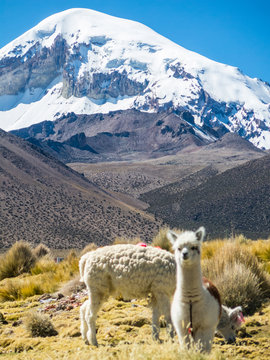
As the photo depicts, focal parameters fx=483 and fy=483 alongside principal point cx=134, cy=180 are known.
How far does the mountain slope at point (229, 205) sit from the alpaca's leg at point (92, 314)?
64.1 metres

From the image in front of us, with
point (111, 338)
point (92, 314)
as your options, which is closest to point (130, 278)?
point (92, 314)

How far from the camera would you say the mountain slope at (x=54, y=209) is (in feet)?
216

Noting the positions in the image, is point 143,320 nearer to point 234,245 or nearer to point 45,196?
point 234,245

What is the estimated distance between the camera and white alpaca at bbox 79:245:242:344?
23.9 feet

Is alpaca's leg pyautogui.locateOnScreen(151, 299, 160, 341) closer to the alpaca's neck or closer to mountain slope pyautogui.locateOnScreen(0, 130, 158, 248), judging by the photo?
the alpaca's neck

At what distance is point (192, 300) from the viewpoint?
5.52 metres

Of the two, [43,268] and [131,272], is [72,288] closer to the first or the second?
[43,268]

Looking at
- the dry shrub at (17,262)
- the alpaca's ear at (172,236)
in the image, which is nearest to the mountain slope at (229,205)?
the dry shrub at (17,262)

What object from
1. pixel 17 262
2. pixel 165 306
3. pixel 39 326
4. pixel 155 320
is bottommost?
pixel 17 262

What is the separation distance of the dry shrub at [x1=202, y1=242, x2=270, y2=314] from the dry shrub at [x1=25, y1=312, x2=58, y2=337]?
3.12 m

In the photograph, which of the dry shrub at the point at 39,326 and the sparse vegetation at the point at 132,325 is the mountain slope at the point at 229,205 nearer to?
the sparse vegetation at the point at 132,325

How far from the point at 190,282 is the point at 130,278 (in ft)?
6.58

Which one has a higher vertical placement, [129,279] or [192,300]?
[192,300]

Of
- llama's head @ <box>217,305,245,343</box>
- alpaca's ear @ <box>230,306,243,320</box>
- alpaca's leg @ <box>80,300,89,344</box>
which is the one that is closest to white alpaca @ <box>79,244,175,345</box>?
alpaca's leg @ <box>80,300,89,344</box>
